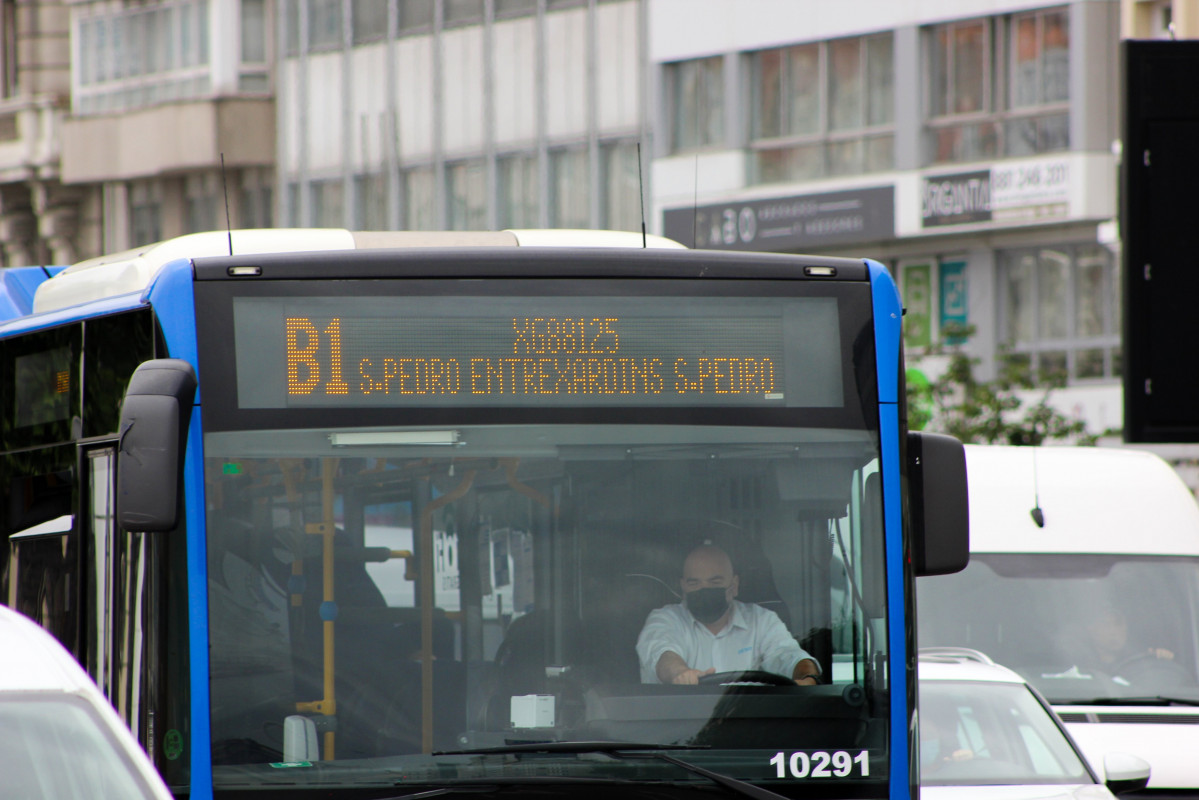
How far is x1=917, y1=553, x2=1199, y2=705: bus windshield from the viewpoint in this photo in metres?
10.7

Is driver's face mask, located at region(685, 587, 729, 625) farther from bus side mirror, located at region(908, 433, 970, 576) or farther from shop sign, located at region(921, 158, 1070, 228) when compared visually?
shop sign, located at region(921, 158, 1070, 228)

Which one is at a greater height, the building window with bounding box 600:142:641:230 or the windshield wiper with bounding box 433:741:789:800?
the building window with bounding box 600:142:641:230

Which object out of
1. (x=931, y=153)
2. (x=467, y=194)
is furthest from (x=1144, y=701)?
(x=467, y=194)

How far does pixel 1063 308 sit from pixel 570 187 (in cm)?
915

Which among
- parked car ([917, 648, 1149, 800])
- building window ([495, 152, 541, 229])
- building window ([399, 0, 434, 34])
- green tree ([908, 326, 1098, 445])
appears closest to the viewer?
parked car ([917, 648, 1149, 800])

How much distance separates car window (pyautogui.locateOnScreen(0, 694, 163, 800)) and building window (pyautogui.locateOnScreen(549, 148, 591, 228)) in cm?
3345

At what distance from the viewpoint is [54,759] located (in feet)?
13.8

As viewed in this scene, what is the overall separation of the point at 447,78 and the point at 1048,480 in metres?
28.9

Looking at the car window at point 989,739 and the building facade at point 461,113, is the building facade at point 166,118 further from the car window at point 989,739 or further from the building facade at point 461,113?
the car window at point 989,739

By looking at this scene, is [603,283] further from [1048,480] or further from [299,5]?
[299,5]

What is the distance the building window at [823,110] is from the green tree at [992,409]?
5.81m

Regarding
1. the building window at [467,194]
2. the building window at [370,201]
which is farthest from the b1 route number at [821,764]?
the building window at [370,201]

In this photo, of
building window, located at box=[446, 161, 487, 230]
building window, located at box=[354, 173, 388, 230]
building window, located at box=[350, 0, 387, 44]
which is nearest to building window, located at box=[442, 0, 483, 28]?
building window, located at box=[350, 0, 387, 44]

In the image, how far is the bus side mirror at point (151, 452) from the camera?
18.6 ft
